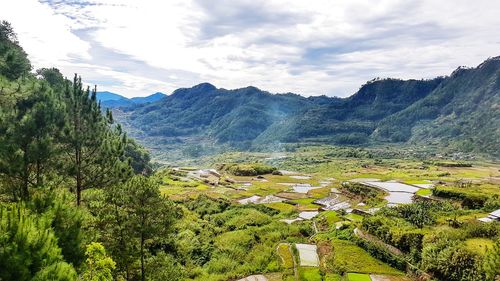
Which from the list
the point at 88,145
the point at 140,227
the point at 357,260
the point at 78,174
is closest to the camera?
the point at 140,227

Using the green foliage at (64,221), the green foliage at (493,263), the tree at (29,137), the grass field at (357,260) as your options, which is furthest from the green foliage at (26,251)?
the grass field at (357,260)

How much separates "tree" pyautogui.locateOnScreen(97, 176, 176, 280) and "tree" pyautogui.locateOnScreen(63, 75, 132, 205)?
4686 mm

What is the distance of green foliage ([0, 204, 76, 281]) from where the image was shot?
16.2 metres

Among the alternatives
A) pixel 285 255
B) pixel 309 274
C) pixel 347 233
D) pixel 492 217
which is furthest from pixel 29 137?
pixel 492 217

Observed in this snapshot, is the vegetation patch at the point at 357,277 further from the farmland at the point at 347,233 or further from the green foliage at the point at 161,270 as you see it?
the green foliage at the point at 161,270

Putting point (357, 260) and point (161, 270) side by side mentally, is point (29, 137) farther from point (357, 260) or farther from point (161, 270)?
point (357, 260)

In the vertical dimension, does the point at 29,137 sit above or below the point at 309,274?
above

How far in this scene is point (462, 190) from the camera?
2328 inches

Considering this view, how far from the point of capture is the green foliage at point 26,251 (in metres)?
16.2

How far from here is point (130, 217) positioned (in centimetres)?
2792

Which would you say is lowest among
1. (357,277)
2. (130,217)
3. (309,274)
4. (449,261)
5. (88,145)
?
(309,274)

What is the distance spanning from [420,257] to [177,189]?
6744 cm

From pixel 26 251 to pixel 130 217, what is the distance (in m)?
11.1

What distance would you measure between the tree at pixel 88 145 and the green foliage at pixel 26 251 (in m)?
12.8
